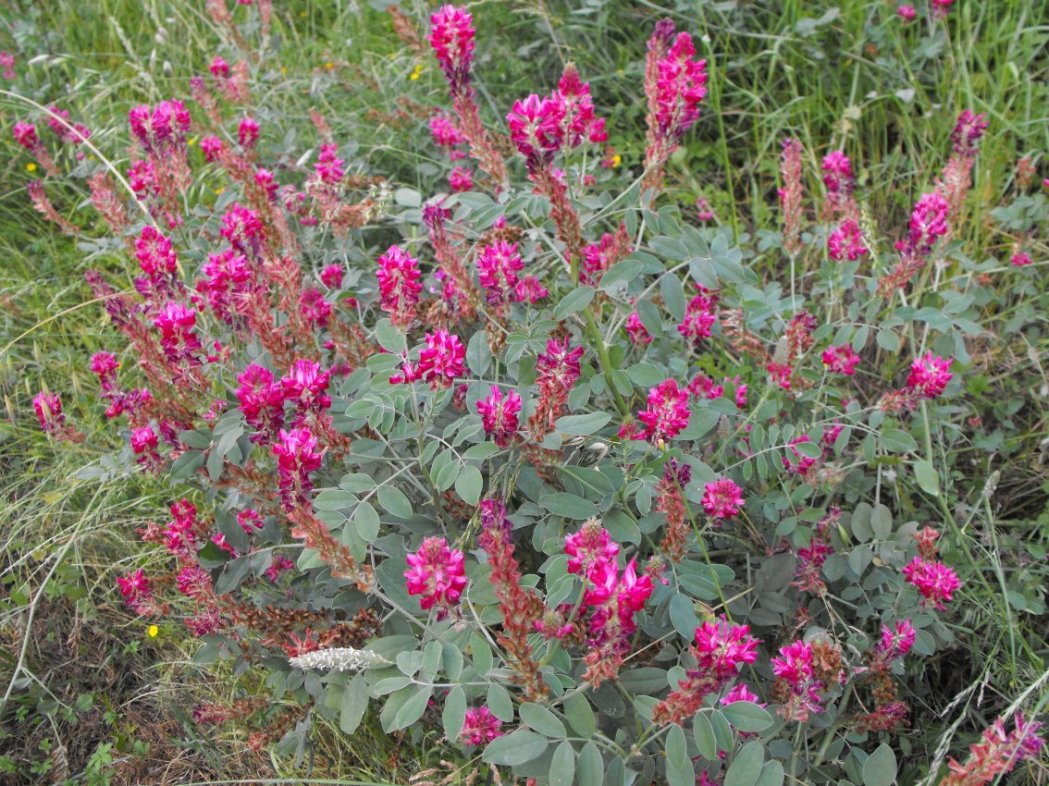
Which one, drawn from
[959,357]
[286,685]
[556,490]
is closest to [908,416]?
[959,357]

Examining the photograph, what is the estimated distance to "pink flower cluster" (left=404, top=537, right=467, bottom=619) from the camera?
1.49 metres

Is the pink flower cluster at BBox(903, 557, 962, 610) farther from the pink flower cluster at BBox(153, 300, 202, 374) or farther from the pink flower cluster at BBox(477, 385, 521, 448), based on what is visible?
the pink flower cluster at BBox(153, 300, 202, 374)

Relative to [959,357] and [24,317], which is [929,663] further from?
[24,317]

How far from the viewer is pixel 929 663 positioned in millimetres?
2271

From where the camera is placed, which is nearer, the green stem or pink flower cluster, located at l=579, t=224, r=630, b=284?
the green stem

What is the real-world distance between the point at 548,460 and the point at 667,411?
24 centimetres

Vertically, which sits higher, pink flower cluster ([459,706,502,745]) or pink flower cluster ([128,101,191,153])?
pink flower cluster ([128,101,191,153])

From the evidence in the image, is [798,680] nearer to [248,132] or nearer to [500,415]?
[500,415]

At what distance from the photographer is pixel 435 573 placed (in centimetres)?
149

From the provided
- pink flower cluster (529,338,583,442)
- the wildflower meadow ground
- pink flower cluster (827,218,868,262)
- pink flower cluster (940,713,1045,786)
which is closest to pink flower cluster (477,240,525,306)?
the wildflower meadow ground

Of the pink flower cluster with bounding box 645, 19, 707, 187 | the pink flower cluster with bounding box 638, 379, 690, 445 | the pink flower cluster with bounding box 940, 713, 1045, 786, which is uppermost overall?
the pink flower cluster with bounding box 645, 19, 707, 187

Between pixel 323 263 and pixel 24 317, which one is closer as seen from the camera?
pixel 323 263

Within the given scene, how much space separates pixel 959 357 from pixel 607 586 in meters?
1.46

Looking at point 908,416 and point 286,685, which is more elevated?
point 286,685
